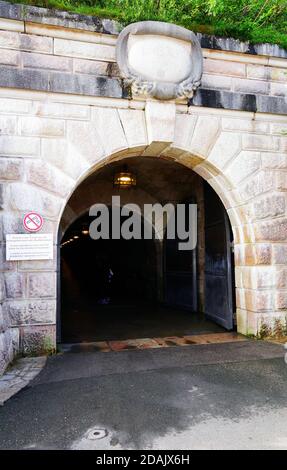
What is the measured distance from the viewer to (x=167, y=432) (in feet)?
6.68

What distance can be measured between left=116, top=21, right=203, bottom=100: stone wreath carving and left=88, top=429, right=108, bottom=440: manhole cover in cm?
339

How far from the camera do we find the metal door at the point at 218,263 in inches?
194

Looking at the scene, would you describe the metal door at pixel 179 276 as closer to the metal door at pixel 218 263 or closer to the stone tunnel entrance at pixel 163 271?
the stone tunnel entrance at pixel 163 271

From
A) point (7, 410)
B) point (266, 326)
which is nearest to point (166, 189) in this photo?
point (266, 326)

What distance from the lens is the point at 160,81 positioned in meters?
3.97

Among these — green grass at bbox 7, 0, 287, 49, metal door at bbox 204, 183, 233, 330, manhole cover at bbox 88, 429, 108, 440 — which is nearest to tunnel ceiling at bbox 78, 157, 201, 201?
metal door at bbox 204, 183, 233, 330

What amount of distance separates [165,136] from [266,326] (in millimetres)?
2645

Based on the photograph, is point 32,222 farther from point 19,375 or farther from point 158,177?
point 158,177

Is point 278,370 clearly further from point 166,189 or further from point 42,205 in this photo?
point 166,189

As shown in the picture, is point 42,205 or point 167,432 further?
point 42,205

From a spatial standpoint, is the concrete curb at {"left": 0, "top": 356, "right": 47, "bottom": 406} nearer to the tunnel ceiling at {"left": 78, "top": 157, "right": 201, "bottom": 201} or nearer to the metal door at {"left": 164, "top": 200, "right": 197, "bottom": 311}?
the metal door at {"left": 164, "top": 200, "right": 197, "bottom": 311}

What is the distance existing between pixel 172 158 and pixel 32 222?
204cm

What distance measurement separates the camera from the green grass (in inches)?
158

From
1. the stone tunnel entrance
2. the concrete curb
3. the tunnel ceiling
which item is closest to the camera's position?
the concrete curb
